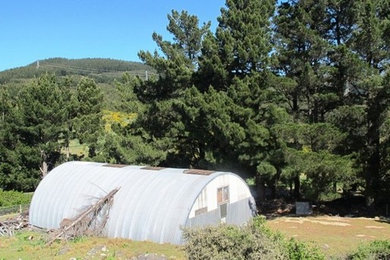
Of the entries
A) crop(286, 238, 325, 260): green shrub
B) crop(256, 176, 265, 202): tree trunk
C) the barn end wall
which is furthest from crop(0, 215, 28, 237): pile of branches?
crop(286, 238, 325, 260): green shrub

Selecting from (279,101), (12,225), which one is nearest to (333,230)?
(279,101)

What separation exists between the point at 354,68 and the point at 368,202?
9.00 meters

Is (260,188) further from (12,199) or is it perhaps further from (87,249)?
(12,199)

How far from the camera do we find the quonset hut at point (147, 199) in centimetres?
1917

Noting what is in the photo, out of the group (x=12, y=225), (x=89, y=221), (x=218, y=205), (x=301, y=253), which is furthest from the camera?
(x=12, y=225)

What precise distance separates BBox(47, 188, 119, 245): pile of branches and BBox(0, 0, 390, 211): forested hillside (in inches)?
303

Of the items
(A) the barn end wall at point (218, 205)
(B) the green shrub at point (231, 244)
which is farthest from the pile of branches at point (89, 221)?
(B) the green shrub at point (231, 244)

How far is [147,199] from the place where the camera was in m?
20.4

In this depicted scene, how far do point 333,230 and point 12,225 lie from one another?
17.5 metres

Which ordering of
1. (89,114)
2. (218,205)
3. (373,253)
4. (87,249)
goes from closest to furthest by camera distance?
(373,253) → (87,249) → (218,205) → (89,114)

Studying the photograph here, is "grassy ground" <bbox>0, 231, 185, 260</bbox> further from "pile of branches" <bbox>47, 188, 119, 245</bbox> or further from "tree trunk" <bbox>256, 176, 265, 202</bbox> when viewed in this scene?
"tree trunk" <bbox>256, 176, 265, 202</bbox>

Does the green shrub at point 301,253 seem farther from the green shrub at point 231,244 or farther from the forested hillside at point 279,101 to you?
the forested hillside at point 279,101

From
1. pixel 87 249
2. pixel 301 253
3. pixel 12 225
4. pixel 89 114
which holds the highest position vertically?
pixel 89 114

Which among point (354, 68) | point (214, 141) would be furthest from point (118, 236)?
point (354, 68)
